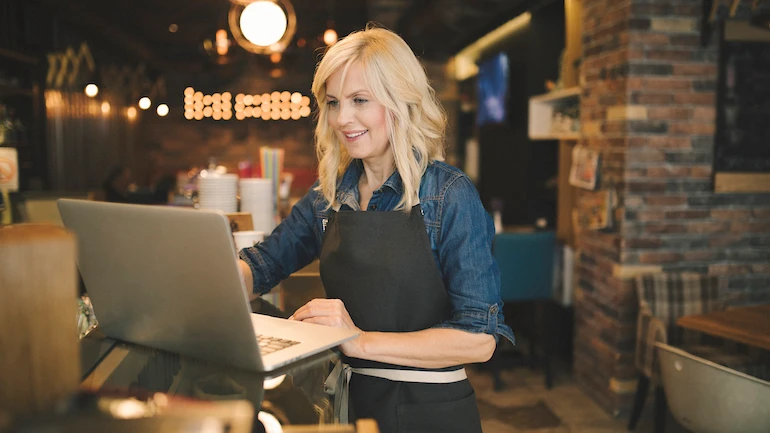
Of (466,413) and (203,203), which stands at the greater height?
(203,203)

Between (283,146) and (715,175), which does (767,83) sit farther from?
(283,146)

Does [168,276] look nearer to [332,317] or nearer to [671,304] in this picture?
[332,317]

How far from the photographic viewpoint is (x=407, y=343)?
4.59 ft

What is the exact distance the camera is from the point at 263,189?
2545mm

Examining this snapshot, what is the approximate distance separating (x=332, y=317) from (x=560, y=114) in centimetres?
372

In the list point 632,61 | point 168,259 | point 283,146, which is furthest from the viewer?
point 283,146

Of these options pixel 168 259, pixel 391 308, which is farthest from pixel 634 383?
pixel 168 259

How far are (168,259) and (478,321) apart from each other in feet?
2.25

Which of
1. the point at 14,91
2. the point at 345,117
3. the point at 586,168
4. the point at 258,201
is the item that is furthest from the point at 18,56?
the point at 345,117

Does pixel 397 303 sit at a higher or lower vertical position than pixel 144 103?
lower

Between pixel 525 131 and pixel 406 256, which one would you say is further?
pixel 525 131

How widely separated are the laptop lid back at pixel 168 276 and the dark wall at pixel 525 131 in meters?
4.91

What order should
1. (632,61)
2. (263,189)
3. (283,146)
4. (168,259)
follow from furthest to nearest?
(283,146) → (632,61) → (263,189) → (168,259)

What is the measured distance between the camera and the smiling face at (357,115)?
1.52 metres
